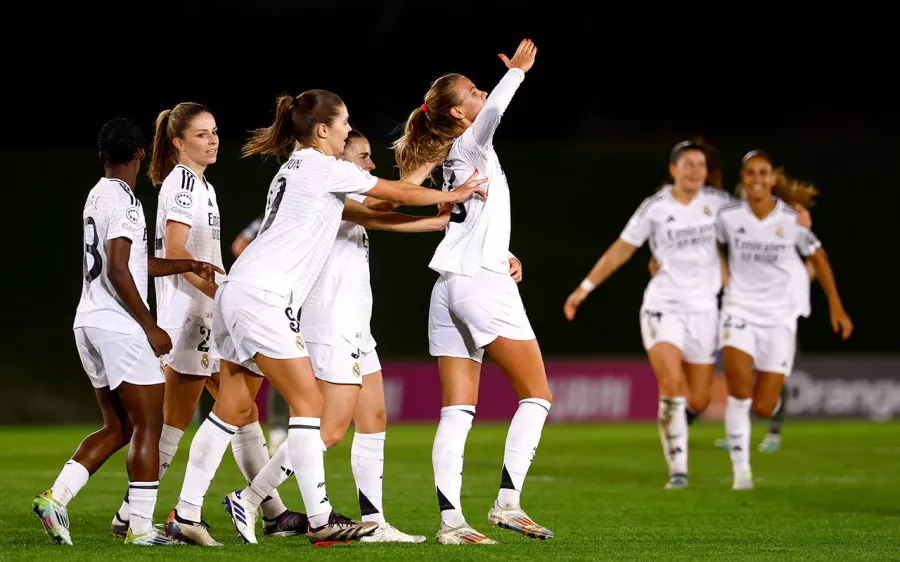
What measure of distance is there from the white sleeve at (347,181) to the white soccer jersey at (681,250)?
4.13 metres

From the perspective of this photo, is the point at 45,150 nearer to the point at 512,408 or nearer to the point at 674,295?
the point at 512,408

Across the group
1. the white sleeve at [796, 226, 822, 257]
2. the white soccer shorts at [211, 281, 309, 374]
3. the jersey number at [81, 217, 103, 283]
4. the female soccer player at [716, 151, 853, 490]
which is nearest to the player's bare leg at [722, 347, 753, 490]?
the female soccer player at [716, 151, 853, 490]

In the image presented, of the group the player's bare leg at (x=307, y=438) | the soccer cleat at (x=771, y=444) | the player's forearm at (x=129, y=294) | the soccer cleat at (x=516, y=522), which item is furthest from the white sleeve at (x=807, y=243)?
the player's forearm at (x=129, y=294)

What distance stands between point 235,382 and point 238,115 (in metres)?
14.8

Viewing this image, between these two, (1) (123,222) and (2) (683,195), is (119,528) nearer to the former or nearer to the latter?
(1) (123,222)

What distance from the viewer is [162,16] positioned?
20.0m

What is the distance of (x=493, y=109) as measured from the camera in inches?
206

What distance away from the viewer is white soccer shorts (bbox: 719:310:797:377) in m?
8.98

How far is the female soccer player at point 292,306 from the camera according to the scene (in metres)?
5.17

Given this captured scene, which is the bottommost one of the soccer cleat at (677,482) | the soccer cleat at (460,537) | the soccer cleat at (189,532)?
the soccer cleat at (677,482)

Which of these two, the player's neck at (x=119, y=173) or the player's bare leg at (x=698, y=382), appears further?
the player's bare leg at (x=698, y=382)

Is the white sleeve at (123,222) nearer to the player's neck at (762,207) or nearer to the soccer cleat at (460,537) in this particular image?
the soccer cleat at (460,537)

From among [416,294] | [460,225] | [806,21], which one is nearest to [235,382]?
[460,225]

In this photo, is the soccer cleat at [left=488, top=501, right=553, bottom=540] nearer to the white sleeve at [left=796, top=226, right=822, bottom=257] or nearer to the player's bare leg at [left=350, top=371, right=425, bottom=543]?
the player's bare leg at [left=350, top=371, right=425, bottom=543]
